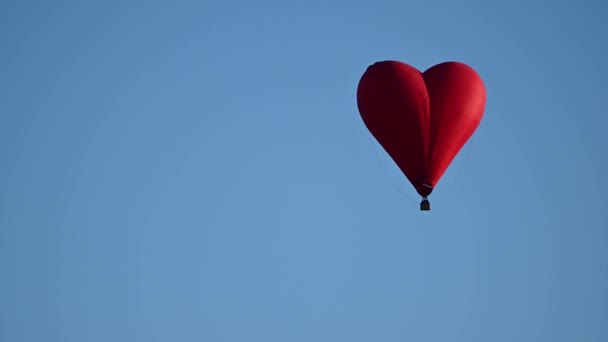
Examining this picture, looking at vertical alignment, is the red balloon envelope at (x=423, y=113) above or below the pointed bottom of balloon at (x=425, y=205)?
above

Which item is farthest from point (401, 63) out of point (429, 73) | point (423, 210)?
point (423, 210)

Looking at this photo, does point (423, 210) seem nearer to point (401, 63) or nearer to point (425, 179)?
point (425, 179)

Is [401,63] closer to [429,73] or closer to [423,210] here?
[429,73]

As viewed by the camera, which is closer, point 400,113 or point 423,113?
point 423,113

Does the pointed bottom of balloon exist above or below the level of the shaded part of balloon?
Answer: below

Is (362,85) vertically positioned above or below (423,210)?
above

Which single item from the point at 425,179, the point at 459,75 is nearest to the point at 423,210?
the point at 425,179
